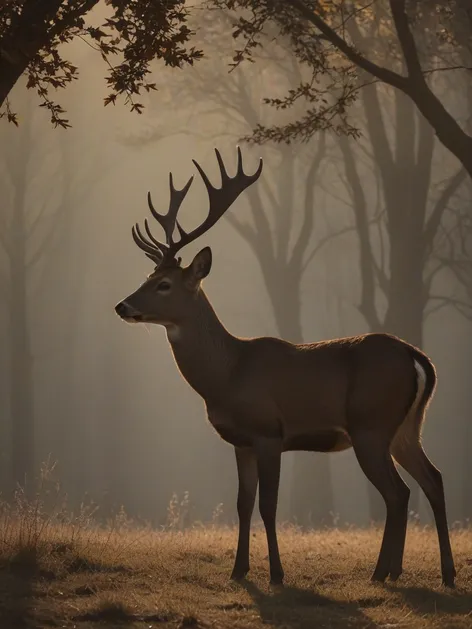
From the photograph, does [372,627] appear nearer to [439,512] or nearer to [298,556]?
[439,512]

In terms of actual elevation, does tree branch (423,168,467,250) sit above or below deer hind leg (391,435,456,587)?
above

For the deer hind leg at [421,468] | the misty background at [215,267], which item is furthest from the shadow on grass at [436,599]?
the misty background at [215,267]

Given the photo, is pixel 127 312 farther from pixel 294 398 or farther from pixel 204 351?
pixel 294 398

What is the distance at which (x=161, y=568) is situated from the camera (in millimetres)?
9023

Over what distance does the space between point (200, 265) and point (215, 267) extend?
39547 mm

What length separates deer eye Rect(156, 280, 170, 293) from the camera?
9227mm

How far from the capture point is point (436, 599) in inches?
313

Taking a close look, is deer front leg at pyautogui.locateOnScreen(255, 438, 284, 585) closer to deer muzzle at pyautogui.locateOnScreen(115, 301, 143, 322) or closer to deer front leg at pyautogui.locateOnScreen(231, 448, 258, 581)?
deer front leg at pyautogui.locateOnScreen(231, 448, 258, 581)

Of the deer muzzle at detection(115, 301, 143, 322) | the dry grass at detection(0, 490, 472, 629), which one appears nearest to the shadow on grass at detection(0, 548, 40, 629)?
the dry grass at detection(0, 490, 472, 629)

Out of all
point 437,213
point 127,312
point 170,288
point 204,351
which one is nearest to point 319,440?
point 204,351

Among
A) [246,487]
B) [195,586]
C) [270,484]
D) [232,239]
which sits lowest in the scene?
[195,586]

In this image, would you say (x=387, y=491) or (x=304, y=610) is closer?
(x=304, y=610)

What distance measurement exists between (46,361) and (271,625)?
43.7 meters

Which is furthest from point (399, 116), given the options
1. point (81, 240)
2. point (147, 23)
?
point (81, 240)
